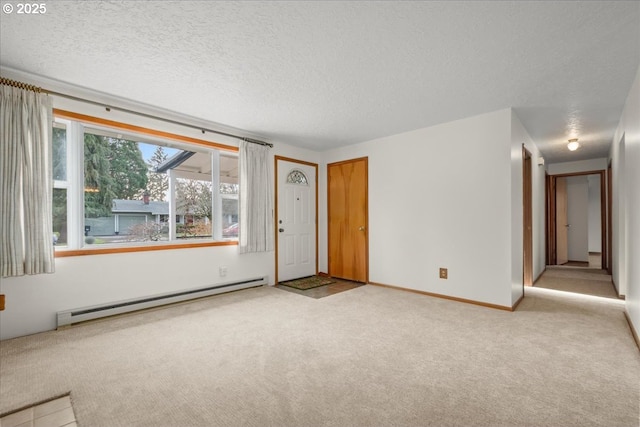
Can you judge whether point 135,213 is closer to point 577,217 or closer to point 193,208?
point 193,208

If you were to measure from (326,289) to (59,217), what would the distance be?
332 centimetres

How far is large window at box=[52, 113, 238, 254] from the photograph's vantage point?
295 centimetres

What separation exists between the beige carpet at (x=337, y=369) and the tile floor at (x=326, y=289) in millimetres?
812

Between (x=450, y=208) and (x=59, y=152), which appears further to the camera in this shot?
(x=450, y=208)

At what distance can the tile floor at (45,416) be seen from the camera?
5.13 ft

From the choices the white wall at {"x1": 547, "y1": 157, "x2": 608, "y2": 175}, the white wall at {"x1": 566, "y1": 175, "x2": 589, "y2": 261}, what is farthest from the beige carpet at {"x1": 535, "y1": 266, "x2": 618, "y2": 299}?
the white wall at {"x1": 547, "y1": 157, "x2": 608, "y2": 175}

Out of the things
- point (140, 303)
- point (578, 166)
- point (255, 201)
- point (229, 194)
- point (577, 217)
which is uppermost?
point (578, 166)

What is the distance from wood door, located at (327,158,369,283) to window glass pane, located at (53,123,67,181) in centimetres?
378

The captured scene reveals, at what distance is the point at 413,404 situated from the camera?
1.69 metres

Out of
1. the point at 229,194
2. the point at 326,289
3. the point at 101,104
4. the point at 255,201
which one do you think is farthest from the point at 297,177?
the point at 101,104

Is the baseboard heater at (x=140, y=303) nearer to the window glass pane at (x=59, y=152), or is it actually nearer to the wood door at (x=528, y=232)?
the window glass pane at (x=59, y=152)

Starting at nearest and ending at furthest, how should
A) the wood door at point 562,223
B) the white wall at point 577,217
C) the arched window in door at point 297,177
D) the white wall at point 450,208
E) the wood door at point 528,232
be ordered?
the white wall at point 450,208 < the wood door at point 528,232 < the arched window in door at point 297,177 < the wood door at point 562,223 < the white wall at point 577,217

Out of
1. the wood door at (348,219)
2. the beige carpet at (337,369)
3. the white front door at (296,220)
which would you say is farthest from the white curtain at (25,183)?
the wood door at (348,219)

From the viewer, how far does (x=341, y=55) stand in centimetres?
231
